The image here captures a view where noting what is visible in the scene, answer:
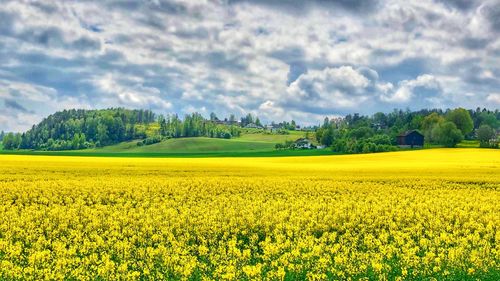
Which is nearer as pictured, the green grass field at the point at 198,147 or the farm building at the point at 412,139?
the farm building at the point at 412,139

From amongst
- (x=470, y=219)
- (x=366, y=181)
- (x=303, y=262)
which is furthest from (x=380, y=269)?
(x=366, y=181)

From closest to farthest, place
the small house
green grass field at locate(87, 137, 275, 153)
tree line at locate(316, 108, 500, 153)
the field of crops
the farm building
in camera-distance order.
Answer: the field of crops → tree line at locate(316, 108, 500, 153) → the farm building → the small house → green grass field at locate(87, 137, 275, 153)

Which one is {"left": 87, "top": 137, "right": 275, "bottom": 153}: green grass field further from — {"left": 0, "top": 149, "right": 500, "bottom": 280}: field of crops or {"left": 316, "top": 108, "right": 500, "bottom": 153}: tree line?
{"left": 0, "top": 149, "right": 500, "bottom": 280}: field of crops

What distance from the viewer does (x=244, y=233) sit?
1714 cm

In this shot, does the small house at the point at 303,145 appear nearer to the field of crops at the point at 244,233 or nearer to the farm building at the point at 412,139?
the farm building at the point at 412,139

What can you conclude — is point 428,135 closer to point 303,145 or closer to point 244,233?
point 303,145

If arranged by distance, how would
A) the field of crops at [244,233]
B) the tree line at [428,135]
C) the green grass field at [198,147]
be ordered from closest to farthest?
the field of crops at [244,233]
the tree line at [428,135]
the green grass field at [198,147]

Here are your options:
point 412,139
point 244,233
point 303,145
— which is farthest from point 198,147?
point 244,233

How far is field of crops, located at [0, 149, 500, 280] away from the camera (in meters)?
12.4

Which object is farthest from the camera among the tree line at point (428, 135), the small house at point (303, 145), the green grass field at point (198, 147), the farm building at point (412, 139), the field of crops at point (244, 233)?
the green grass field at point (198, 147)

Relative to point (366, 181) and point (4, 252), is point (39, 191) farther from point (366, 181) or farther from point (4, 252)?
point (366, 181)

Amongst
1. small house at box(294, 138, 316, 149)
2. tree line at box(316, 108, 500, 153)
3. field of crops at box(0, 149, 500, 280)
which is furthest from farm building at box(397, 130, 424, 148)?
field of crops at box(0, 149, 500, 280)

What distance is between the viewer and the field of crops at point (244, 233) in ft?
40.7

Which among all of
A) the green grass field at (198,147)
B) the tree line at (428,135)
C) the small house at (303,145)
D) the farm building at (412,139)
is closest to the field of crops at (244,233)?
the tree line at (428,135)
